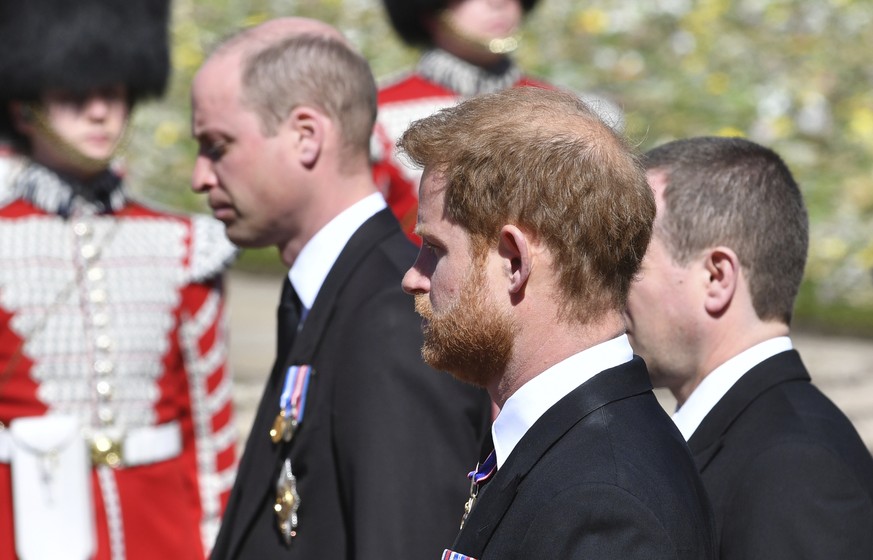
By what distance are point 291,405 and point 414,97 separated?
94.3 inches

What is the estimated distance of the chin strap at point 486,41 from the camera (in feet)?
15.9

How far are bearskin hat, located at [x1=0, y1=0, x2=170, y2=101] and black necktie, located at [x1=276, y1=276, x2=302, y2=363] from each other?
1.72 meters

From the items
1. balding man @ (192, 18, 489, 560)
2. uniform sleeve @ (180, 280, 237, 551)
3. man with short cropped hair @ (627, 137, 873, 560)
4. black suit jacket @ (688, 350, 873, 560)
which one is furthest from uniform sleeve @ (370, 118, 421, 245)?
black suit jacket @ (688, 350, 873, 560)

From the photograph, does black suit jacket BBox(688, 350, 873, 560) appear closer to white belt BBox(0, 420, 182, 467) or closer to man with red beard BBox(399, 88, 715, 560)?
man with red beard BBox(399, 88, 715, 560)

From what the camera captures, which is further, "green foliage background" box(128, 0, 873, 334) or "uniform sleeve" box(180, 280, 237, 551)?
"green foliage background" box(128, 0, 873, 334)

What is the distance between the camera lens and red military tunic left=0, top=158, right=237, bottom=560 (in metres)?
3.85

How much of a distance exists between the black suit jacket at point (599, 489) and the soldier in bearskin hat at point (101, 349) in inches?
86.0

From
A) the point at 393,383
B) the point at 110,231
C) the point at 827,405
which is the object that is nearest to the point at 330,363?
the point at 393,383

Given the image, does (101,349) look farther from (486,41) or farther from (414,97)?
(486,41)

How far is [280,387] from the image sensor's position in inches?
107

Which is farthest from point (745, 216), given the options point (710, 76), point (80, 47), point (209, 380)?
point (710, 76)

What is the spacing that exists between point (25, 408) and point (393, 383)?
1752 millimetres

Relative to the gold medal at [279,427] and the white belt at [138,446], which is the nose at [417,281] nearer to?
the gold medal at [279,427]

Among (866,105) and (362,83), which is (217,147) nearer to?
(362,83)
